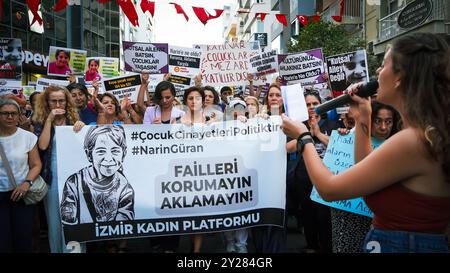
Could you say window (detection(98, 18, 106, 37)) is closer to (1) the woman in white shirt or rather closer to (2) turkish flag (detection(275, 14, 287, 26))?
(2) turkish flag (detection(275, 14, 287, 26))

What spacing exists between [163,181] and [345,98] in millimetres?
2357

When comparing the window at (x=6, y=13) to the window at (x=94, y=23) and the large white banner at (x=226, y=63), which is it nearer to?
the window at (x=94, y=23)

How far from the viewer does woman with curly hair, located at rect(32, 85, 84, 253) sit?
4.10 m

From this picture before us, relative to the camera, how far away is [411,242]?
5.38 feet

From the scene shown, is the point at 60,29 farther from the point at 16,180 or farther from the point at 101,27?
the point at 16,180

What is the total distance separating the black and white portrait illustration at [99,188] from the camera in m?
3.98

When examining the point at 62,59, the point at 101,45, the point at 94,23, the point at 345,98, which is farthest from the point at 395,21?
the point at 101,45

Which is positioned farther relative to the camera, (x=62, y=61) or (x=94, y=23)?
(x=94, y=23)

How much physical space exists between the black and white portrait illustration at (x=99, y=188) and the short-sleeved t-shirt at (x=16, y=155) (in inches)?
15.9

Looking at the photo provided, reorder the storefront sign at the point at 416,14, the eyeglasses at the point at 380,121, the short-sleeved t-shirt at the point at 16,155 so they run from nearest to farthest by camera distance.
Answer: the eyeglasses at the point at 380,121, the short-sleeved t-shirt at the point at 16,155, the storefront sign at the point at 416,14

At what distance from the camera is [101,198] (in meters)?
4.02

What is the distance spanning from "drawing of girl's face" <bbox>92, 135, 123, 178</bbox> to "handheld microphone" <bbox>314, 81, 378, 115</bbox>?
2.47 m

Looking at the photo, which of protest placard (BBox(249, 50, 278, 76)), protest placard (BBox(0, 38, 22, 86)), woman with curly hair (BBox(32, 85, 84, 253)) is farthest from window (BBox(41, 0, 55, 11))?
woman with curly hair (BBox(32, 85, 84, 253))

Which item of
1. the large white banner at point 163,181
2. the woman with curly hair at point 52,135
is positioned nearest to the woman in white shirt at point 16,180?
the woman with curly hair at point 52,135
